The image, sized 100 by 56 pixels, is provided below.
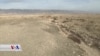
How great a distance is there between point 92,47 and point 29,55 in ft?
5.86

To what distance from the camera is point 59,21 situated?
6.96 meters

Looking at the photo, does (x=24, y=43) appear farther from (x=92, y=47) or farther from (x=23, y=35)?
(x=92, y=47)

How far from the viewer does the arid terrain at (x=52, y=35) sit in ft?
17.7

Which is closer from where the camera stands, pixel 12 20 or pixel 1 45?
pixel 1 45

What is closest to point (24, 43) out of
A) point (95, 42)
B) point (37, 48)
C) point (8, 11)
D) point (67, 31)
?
point (37, 48)

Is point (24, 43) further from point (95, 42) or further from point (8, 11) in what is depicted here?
point (8, 11)

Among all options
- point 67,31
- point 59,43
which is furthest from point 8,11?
point 59,43

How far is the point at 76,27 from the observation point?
6.67m

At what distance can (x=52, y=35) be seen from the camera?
236 inches

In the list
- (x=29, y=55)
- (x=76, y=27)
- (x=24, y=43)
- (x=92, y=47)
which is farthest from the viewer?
(x=76, y=27)

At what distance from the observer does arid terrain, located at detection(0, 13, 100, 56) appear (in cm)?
538

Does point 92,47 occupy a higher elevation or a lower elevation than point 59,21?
lower

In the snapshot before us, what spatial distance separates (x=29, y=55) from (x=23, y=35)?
771mm

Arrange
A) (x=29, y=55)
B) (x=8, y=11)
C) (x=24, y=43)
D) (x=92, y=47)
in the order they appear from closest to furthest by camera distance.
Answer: (x=29, y=55)
(x=24, y=43)
(x=92, y=47)
(x=8, y=11)
